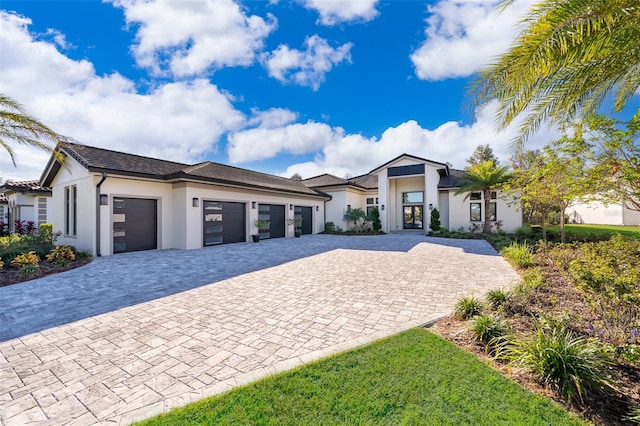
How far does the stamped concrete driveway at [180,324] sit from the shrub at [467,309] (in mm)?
322

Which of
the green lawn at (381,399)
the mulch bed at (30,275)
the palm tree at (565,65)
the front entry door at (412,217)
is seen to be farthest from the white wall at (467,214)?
the mulch bed at (30,275)

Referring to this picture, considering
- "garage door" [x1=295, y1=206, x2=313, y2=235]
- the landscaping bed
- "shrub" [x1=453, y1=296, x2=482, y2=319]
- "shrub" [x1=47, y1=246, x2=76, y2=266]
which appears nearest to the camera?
the landscaping bed

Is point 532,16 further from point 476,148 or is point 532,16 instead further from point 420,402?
point 476,148

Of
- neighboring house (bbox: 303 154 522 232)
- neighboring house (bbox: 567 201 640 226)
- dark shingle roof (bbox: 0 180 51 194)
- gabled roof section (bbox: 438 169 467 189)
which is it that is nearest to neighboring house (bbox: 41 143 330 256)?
dark shingle roof (bbox: 0 180 51 194)

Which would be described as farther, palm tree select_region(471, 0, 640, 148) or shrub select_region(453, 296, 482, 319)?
shrub select_region(453, 296, 482, 319)

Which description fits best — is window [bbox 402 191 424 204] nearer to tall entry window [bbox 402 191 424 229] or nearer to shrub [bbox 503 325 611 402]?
tall entry window [bbox 402 191 424 229]

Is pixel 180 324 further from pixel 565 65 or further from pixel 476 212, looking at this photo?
pixel 476 212

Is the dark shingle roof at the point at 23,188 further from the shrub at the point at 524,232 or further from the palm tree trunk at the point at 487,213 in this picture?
the shrub at the point at 524,232

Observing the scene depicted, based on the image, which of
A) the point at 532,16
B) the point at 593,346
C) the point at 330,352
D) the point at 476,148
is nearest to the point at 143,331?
the point at 330,352

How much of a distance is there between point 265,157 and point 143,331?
25.0 m

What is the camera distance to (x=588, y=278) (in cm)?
558

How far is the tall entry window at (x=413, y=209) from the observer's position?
24312mm

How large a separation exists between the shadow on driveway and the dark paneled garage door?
242 inches

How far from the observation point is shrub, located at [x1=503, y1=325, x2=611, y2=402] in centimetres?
273
